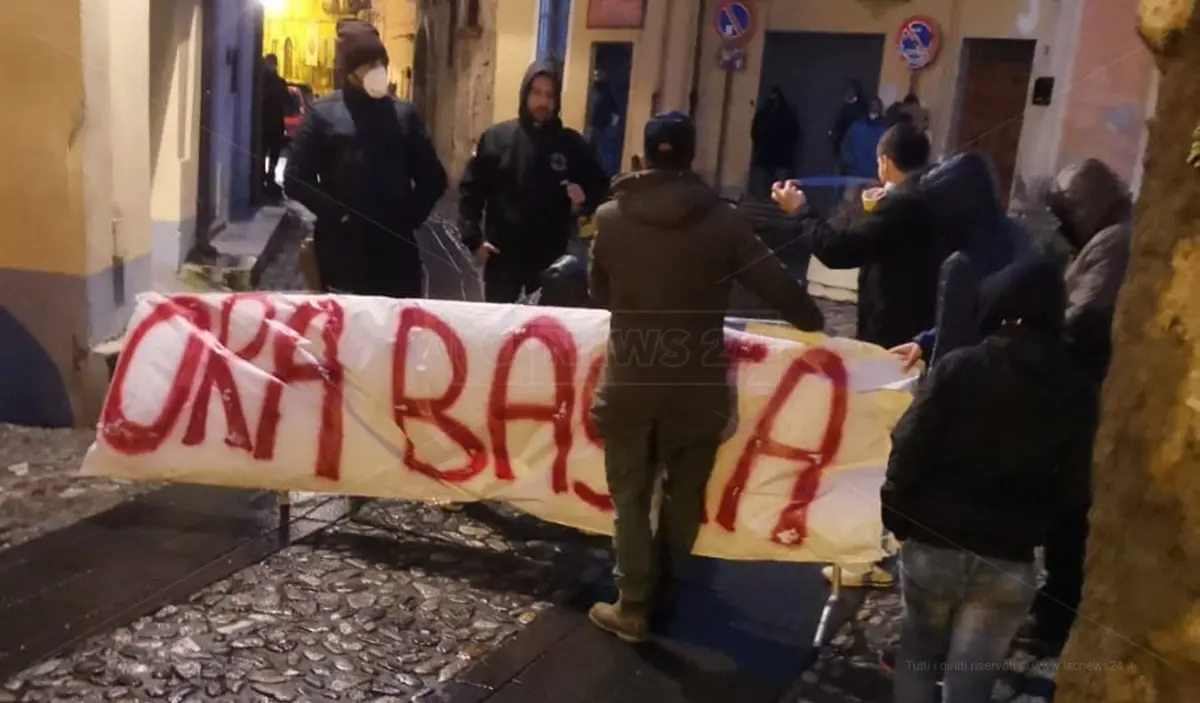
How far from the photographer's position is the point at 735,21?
5.34 m

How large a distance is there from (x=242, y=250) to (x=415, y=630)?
6.05m

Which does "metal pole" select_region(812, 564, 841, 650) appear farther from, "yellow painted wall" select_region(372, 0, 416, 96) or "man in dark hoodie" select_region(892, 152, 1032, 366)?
"yellow painted wall" select_region(372, 0, 416, 96)

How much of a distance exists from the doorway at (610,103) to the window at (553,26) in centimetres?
17

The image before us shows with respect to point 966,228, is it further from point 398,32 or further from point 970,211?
point 398,32

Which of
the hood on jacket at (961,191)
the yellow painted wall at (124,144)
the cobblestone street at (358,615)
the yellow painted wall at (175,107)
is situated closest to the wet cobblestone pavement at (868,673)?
the cobblestone street at (358,615)

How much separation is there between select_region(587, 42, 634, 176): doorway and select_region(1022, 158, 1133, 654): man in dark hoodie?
6.52 ft

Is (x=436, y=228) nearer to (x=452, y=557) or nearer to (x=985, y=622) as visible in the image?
(x=452, y=557)

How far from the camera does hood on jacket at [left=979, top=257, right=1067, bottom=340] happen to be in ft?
8.61

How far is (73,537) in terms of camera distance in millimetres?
4262

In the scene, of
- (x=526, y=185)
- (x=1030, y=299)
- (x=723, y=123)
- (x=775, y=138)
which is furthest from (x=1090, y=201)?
(x=526, y=185)

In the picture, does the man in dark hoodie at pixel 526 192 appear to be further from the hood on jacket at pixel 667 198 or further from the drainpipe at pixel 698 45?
the hood on jacket at pixel 667 198

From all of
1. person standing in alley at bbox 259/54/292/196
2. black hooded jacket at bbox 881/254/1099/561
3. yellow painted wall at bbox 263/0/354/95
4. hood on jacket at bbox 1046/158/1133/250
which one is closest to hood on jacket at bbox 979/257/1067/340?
black hooded jacket at bbox 881/254/1099/561

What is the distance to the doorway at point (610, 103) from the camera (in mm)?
5082

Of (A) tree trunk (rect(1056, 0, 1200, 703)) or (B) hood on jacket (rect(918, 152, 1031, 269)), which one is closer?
(A) tree trunk (rect(1056, 0, 1200, 703))
